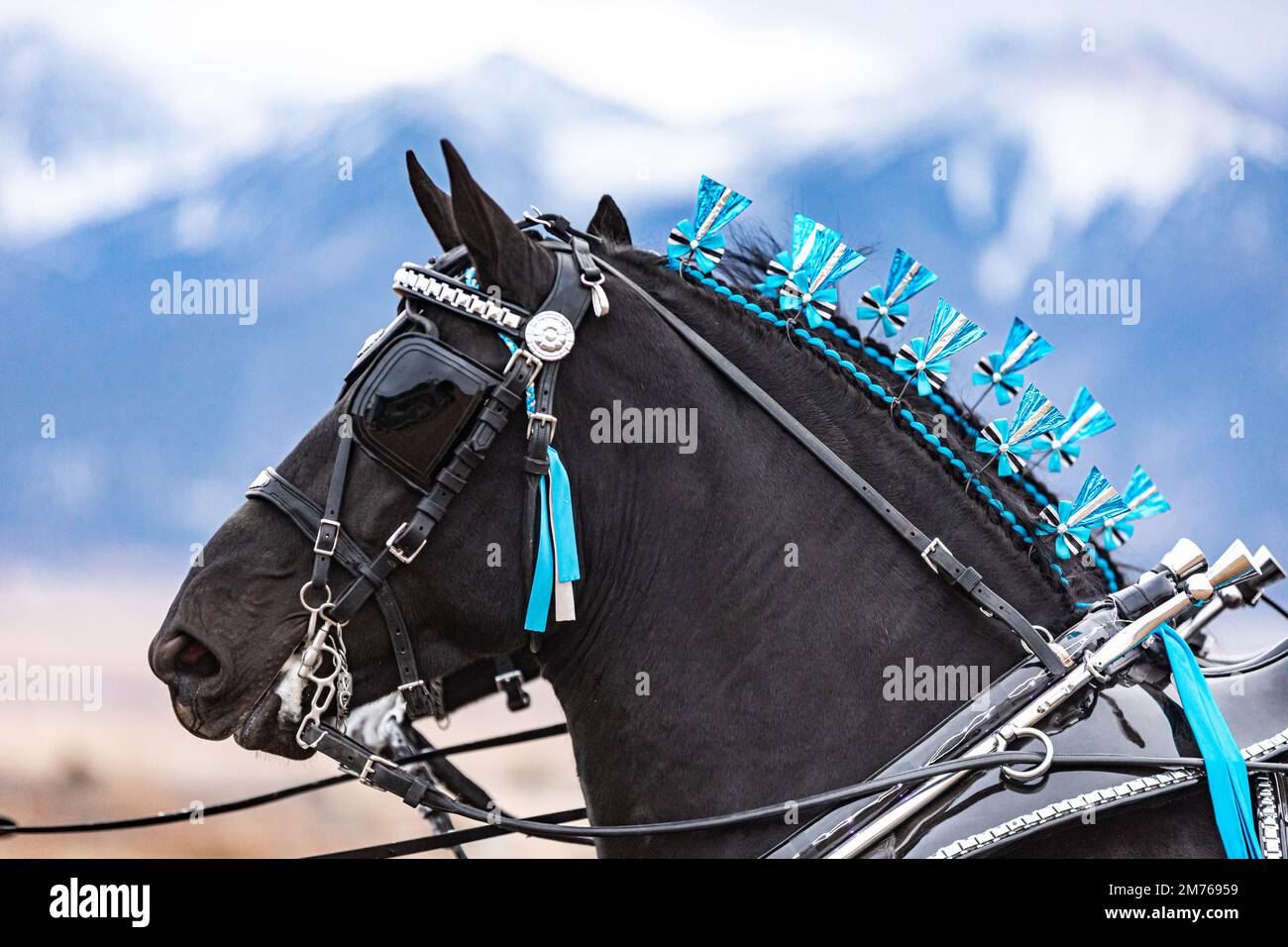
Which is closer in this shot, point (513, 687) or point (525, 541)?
point (525, 541)

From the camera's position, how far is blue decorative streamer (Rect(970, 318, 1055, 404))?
234cm

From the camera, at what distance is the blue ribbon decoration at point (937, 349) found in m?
2.31

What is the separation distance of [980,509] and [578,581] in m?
0.85

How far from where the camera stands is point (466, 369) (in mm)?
2088

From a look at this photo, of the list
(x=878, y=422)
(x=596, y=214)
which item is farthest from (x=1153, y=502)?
(x=596, y=214)

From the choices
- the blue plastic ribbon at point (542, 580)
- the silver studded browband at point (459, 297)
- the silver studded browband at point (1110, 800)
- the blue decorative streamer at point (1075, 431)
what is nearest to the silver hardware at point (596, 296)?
the silver studded browband at point (459, 297)

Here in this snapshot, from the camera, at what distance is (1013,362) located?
2346 mm

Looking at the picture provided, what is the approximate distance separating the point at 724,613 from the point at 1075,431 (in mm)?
868

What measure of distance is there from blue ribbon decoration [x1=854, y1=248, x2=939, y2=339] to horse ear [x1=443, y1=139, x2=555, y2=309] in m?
0.71

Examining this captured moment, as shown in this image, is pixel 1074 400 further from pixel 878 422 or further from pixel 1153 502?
pixel 878 422

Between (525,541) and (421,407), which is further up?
(421,407)

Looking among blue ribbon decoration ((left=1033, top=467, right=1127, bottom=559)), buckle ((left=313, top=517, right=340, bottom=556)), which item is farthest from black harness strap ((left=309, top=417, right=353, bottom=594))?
blue ribbon decoration ((left=1033, top=467, right=1127, bottom=559))

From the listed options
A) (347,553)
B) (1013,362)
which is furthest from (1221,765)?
(347,553)

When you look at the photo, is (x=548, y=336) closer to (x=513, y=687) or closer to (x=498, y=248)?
(x=498, y=248)
